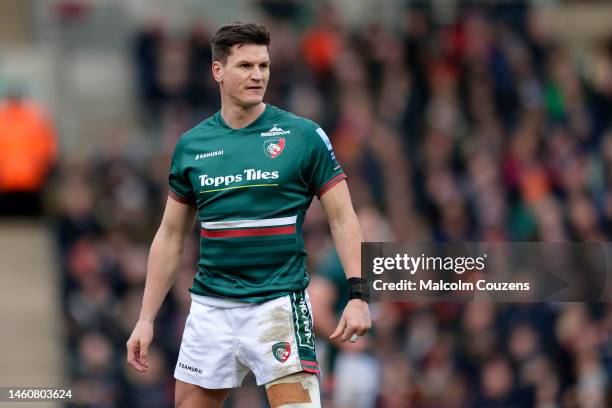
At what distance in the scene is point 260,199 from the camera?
593 cm

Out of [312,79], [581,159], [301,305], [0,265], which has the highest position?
[312,79]

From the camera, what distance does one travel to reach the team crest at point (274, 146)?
235 inches

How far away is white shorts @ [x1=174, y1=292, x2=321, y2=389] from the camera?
19.3 ft

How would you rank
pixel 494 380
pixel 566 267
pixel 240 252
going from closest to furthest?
1. pixel 240 252
2. pixel 566 267
3. pixel 494 380

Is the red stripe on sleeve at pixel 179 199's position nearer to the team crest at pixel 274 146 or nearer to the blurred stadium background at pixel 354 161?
the team crest at pixel 274 146

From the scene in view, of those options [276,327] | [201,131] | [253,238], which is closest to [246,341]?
[276,327]

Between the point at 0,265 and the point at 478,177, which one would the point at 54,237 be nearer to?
the point at 0,265

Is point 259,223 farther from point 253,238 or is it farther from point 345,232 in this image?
point 345,232

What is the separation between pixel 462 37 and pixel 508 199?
3.23 metres

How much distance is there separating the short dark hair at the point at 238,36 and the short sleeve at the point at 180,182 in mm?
460

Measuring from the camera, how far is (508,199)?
14836 millimetres

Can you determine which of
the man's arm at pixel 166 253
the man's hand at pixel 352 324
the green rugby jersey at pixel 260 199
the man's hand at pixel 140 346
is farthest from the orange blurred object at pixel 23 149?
the man's hand at pixel 352 324

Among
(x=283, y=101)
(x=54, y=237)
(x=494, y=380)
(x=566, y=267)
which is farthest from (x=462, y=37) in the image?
(x=566, y=267)

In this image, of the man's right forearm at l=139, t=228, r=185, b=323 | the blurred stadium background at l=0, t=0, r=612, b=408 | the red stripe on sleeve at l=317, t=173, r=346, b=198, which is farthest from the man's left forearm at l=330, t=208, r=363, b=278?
the blurred stadium background at l=0, t=0, r=612, b=408
